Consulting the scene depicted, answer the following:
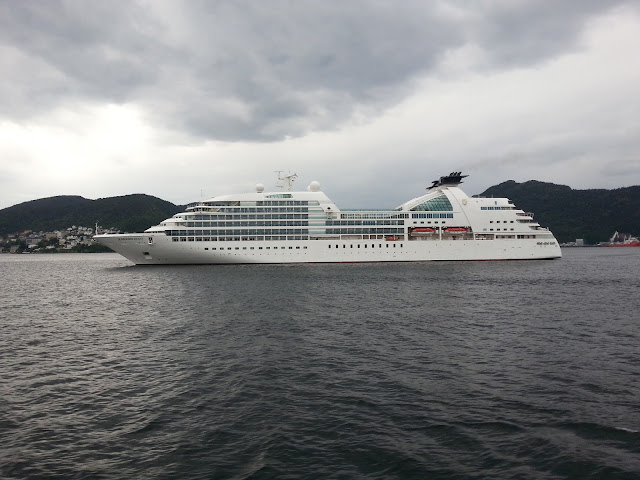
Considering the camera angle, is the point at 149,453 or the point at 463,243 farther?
the point at 463,243

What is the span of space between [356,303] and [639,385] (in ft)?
73.8

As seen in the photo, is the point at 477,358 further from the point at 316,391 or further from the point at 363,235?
the point at 363,235

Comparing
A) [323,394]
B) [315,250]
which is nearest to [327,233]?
[315,250]

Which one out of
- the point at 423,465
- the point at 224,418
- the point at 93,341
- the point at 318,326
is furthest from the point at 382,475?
the point at 93,341

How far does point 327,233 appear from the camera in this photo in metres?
86.1

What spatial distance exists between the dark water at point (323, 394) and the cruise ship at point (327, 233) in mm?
47814

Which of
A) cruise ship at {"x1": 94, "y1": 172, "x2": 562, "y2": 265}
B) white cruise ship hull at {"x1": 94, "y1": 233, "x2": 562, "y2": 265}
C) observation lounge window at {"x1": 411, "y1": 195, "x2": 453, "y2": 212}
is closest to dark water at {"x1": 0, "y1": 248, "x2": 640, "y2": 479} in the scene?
white cruise ship hull at {"x1": 94, "y1": 233, "x2": 562, "y2": 265}

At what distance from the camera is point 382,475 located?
1044 centimetres

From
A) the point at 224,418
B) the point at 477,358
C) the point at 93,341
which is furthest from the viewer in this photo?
the point at 93,341

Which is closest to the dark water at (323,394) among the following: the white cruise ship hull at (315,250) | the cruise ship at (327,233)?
the white cruise ship hull at (315,250)

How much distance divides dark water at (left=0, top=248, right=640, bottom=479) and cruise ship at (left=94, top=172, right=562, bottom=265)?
157 ft

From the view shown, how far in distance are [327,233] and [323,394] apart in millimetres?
70792

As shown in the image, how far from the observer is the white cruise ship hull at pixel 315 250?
257 feet

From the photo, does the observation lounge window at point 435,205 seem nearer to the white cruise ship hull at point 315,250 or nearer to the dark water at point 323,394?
the white cruise ship hull at point 315,250
